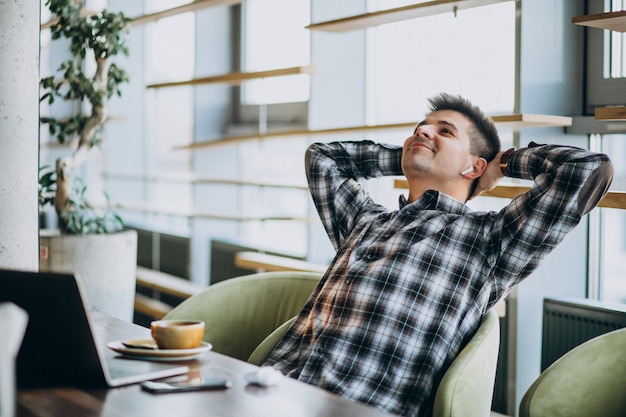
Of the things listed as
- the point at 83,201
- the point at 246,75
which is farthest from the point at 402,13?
the point at 83,201

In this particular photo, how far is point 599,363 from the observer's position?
6.66ft

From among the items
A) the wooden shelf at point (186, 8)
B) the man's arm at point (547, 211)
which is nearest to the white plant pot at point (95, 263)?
the wooden shelf at point (186, 8)

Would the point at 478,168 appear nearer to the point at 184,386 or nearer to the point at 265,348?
the point at 265,348

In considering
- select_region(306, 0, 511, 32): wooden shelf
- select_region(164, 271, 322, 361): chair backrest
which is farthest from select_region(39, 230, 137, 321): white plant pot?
select_region(164, 271, 322, 361): chair backrest

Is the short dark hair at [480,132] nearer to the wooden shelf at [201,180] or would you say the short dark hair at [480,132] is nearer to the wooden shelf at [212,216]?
the wooden shelf at [201,180]

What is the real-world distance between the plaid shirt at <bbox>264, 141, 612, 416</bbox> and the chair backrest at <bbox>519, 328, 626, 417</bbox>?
22cm

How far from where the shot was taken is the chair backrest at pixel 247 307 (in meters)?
2.55

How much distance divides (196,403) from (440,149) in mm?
1260

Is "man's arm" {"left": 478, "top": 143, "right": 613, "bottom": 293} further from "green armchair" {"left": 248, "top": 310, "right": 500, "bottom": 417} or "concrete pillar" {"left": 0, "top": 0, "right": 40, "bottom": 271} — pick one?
"concrete pillar" {"left": 0, "top": 0, "right": 40, "bottom": 271}

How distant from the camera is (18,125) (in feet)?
11.0

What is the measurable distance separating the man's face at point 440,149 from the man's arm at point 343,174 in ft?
0.71

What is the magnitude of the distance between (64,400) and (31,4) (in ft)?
7.72

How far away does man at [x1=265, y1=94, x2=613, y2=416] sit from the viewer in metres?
2.08

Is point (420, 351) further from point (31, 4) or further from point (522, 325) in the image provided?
point (31, 4)
